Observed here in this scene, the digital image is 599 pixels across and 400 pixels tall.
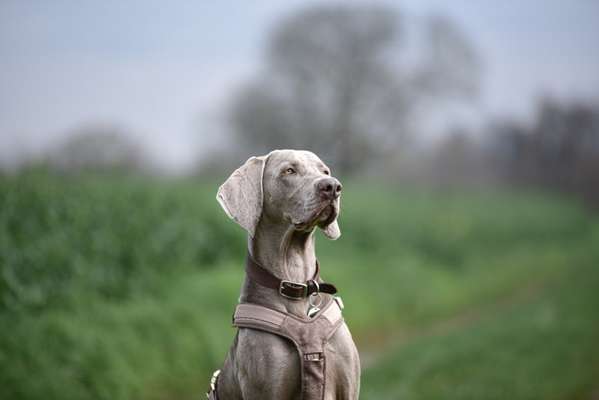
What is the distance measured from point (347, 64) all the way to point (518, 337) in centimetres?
1274

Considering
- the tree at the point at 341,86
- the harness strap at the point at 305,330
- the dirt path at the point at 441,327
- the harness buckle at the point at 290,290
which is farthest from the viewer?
the tree at the point at 341,86

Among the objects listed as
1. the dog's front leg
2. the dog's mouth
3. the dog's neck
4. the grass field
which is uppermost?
the grass field

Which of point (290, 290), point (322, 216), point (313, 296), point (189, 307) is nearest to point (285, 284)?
Answer: point (290, 290)

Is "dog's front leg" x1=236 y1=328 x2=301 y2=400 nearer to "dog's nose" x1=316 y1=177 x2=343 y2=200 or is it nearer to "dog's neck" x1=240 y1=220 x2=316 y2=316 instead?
"dog's neck" x1=240 y1=220 x2=316 y2=316

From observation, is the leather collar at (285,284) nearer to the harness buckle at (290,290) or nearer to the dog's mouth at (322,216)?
the harness buckle at (290,290)

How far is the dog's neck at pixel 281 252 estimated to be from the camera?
2.85m

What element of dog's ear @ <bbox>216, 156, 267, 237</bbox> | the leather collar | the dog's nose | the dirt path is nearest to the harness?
the leather collar

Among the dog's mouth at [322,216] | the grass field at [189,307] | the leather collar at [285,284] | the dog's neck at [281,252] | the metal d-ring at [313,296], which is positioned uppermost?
the grass field at [189,307]

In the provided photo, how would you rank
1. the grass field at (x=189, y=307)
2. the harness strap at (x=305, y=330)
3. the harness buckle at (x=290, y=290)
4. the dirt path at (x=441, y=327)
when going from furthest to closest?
1. the dirt path at (x=441, y=327)
2. the grass field at (x=189, y=307)
3. the harness buckle at (x=290, y=290)
4. the harness strap at (x=305, y=330)

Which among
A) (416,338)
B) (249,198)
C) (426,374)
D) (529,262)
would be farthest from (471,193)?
(249,198)

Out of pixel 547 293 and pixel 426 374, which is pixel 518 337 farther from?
pixel 547 293

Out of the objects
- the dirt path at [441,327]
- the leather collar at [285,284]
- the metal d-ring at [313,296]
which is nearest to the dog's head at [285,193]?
the leather collar at [285,284]

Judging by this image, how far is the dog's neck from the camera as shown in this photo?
112 inches

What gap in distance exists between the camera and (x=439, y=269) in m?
13.4
